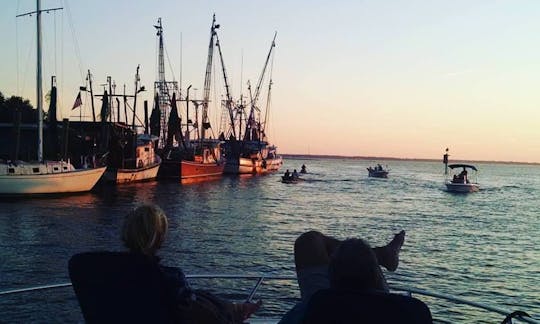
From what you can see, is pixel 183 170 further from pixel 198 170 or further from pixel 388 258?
pixel 388 258

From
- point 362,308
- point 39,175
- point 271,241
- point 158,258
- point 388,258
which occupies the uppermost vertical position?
point 158,258

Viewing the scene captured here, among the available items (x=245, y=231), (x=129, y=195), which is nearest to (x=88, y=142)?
(x=129, y=195)

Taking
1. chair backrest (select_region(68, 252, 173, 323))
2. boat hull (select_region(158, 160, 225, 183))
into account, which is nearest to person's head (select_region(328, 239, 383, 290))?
chair backrest (select_region(68, 252, 173, 323))

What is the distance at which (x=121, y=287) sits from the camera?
3.66 m

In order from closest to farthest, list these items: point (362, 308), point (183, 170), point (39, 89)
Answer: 1. point (362, 308)
2. point (39, 89)
3. point (183, 170)

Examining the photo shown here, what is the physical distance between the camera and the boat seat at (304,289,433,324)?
313 cm

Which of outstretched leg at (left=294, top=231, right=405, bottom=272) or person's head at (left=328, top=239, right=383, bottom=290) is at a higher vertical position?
person's head at (left=328, top=239, right=383, bottom=290)

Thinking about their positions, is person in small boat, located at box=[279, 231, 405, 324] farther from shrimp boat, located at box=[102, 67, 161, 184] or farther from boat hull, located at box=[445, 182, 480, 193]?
boat hull, located at box=[445, 182, 480, 193]

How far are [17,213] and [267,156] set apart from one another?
88.2 metres

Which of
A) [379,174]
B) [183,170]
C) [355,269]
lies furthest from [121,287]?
[379,174]

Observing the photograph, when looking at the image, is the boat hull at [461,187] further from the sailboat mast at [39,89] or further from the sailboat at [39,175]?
the sailboat mast at [39,89]

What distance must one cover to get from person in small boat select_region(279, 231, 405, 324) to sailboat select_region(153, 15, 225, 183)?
66670 millimetres

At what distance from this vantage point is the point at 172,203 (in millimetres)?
42094

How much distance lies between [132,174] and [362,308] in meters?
60.2
